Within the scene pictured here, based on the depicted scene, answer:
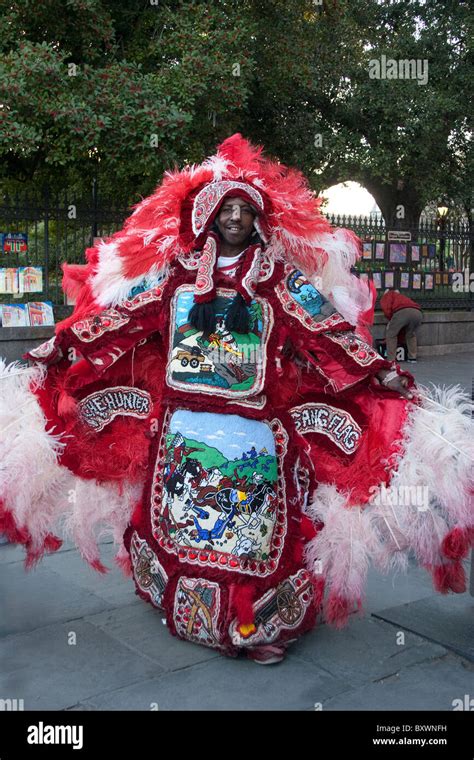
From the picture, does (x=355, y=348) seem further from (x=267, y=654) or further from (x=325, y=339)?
Answer: (x=267, y=654)

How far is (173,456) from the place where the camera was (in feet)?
10.4

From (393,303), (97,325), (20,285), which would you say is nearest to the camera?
(97,325)

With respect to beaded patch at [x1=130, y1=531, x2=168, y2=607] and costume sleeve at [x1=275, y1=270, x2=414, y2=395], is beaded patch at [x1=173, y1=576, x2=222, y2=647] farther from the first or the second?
costume sleeve at [x1=275, y1=270, x2=414, y2=395]

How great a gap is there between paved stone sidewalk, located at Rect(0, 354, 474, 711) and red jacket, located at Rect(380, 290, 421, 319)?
8.77 meters

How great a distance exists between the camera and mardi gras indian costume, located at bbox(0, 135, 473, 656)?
3072mm

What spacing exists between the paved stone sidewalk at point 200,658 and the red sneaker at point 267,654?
0.09 feet

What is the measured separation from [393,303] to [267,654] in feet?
32.5

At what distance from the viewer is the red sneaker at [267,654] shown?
3.07 meters

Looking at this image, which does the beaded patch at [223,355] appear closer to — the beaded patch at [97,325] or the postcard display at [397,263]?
the beaded patch at [97,325]

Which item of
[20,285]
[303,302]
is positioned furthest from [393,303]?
[303,302]

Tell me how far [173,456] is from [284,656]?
90 centimetres

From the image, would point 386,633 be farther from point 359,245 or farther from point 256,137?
point 256,137

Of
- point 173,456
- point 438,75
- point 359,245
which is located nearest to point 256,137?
point 438,75

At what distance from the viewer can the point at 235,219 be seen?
10.2 ft
